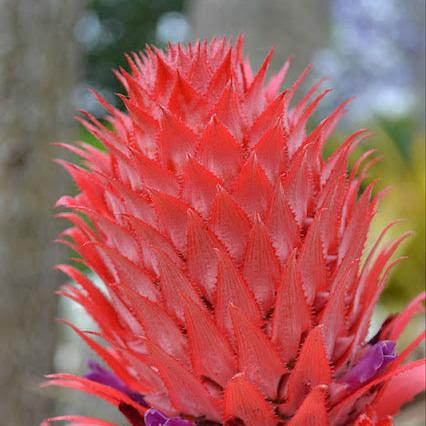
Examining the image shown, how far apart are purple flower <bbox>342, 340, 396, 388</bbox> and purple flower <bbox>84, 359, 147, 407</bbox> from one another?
261 millimetres

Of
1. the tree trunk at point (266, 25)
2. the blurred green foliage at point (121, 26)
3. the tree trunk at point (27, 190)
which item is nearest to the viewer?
the tree trunk at point (27, 190)

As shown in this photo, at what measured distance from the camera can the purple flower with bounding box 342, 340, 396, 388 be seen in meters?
0.67

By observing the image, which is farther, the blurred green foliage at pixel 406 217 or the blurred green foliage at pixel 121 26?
the blurred green foliage at pixel 121 26

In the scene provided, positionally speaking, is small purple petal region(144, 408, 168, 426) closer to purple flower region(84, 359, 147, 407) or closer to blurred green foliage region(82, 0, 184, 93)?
purple flower region(84, 359, 147, 407)

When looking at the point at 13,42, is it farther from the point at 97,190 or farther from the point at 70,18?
the point at 97,190

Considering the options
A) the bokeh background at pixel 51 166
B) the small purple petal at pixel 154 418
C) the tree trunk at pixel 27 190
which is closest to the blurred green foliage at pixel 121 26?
the bokeh background at pixel 51 166

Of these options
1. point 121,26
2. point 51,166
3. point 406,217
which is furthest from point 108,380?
point 121,26

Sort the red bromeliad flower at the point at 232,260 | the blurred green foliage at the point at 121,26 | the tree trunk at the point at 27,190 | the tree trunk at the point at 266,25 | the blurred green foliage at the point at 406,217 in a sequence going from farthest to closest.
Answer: the blurred green foliage at the point at 121,26, the blurred green foliage at the point at 406,217, the tree trunk at the point at 266,25, the tree trunk at the point at 27,190, the red bromeliad flower at the point at 232,260

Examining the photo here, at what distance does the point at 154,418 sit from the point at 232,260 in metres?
0.20

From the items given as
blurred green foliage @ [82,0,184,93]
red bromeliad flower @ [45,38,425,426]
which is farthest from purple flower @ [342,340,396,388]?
blurred green foliage @ [82,0,184,93]

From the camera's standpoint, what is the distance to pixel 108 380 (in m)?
0.76

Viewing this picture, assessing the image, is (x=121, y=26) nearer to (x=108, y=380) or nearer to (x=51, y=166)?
(x=51, y=166)

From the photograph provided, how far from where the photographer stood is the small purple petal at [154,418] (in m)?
0.66

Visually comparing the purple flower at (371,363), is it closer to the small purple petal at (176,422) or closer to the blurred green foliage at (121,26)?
the small purple petal at (176,422)
